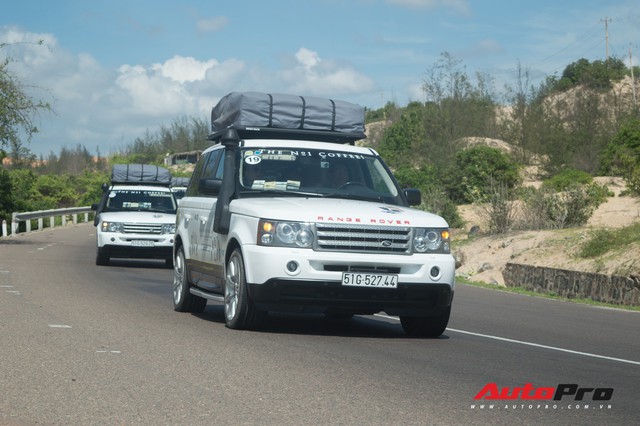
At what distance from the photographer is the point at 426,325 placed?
1155cm

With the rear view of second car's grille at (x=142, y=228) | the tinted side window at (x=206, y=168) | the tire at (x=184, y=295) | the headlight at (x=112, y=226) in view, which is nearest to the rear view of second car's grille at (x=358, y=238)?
the tinted side window at (x=206, y=168)

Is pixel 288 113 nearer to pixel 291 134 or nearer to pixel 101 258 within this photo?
pixel 291 134

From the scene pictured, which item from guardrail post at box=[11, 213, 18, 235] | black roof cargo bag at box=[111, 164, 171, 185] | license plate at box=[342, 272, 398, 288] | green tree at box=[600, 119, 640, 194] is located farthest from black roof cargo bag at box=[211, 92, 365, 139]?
green tree at box=[600, 119, 640, 194]

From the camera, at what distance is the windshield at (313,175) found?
12.0 m

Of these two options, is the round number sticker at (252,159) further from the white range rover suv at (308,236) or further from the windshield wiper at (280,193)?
the windshield wiper at (280,193)

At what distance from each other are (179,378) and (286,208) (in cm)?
312

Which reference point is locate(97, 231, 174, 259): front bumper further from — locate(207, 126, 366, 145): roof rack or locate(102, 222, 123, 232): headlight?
locate(207, 126, 366, 145): roof rack

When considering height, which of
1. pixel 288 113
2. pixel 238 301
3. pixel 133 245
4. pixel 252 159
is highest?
pixel 288 113

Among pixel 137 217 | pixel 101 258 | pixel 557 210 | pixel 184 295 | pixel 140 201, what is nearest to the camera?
pixel 184 295

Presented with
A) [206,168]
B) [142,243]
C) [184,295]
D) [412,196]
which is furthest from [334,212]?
[142,243]

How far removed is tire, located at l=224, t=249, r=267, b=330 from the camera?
36.3 feet

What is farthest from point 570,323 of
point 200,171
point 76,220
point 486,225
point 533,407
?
point 76,220

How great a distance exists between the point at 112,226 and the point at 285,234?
576 inches

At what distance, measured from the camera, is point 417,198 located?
12227mm
